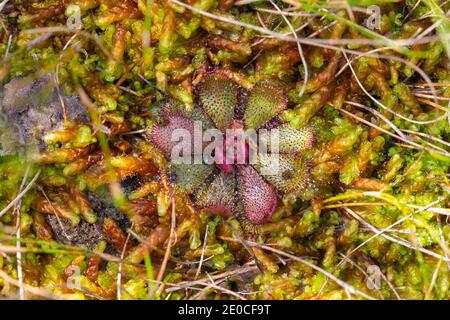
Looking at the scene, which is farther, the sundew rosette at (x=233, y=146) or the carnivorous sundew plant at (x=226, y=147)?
the sundew rosette at (x=233, y=146)

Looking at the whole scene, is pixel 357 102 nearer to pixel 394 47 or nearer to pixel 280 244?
pixel 394 47

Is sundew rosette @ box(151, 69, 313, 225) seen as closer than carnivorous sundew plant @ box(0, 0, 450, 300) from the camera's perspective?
No
